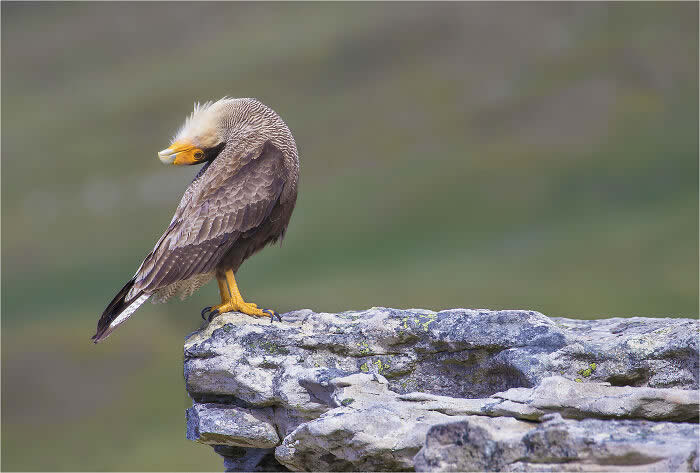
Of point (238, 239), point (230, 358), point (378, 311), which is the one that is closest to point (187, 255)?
point (238, 239)

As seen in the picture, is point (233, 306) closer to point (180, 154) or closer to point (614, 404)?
→ point (180, 154)

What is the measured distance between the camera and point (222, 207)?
12.9m

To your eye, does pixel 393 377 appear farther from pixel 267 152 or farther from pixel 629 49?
pixel 629 49

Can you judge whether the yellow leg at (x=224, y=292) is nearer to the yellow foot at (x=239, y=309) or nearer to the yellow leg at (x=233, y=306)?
the yellow leg at (x=233, y=306)

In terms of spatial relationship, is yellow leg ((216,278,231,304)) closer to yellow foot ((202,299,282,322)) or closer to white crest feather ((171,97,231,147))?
yellow foot ((202,299,282,322))

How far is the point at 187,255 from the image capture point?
12586 mm

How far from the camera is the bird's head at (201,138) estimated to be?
44.2 feet

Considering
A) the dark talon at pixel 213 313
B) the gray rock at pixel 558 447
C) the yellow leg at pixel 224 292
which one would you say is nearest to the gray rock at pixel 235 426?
the dark talon at pixel 213 313

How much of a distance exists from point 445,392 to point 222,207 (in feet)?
12.7

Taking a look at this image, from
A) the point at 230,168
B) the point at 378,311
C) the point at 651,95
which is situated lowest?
the point at 378,311

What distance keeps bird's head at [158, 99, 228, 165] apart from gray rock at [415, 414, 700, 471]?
21.3ft

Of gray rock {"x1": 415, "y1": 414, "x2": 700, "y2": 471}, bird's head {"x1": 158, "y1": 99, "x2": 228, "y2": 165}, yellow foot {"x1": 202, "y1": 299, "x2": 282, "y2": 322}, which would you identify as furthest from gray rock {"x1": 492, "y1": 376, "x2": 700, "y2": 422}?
bird's head {"x1": 158, "y1": 99, "x2": 228, "y2": 165}

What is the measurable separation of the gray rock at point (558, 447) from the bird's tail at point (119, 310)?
5.07 m

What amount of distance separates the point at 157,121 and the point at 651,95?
1835 inches
